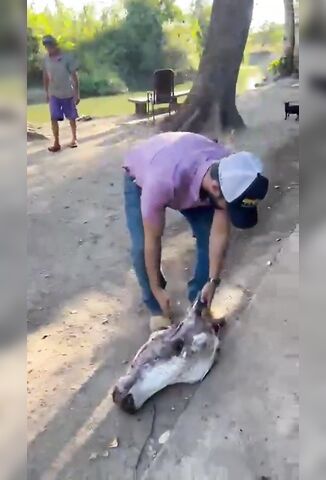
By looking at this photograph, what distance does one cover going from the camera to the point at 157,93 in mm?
1577

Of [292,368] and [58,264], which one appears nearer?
[292,368]

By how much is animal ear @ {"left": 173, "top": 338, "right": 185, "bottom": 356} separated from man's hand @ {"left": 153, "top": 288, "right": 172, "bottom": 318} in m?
0.15

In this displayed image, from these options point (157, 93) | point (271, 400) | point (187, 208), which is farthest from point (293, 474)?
point (157, 93)

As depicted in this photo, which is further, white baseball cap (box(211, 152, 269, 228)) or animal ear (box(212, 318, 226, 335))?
animal ear (box(212, 318, 226, 335))

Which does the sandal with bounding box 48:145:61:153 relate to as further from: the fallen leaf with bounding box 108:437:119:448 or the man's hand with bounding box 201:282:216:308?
the fallen leaf with bounding box 108:437:119:448

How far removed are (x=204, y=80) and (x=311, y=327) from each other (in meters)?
0.76

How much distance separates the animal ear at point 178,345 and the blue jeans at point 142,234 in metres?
0.17

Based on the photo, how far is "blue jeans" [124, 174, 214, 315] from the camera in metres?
1.60

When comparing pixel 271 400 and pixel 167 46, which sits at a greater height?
pixel 167 46

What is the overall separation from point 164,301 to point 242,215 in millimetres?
354

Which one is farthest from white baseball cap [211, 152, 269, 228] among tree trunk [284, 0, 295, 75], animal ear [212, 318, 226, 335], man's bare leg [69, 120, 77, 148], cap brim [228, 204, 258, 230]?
man's bare leg [69, 120, 77, 148]

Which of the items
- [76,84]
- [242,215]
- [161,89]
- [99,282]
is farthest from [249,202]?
[99,282]

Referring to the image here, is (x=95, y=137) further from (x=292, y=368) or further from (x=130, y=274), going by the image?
(x=292, y=368)

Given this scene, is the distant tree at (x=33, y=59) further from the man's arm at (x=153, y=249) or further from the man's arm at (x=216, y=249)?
the man's arm at (x=216, y=249)
